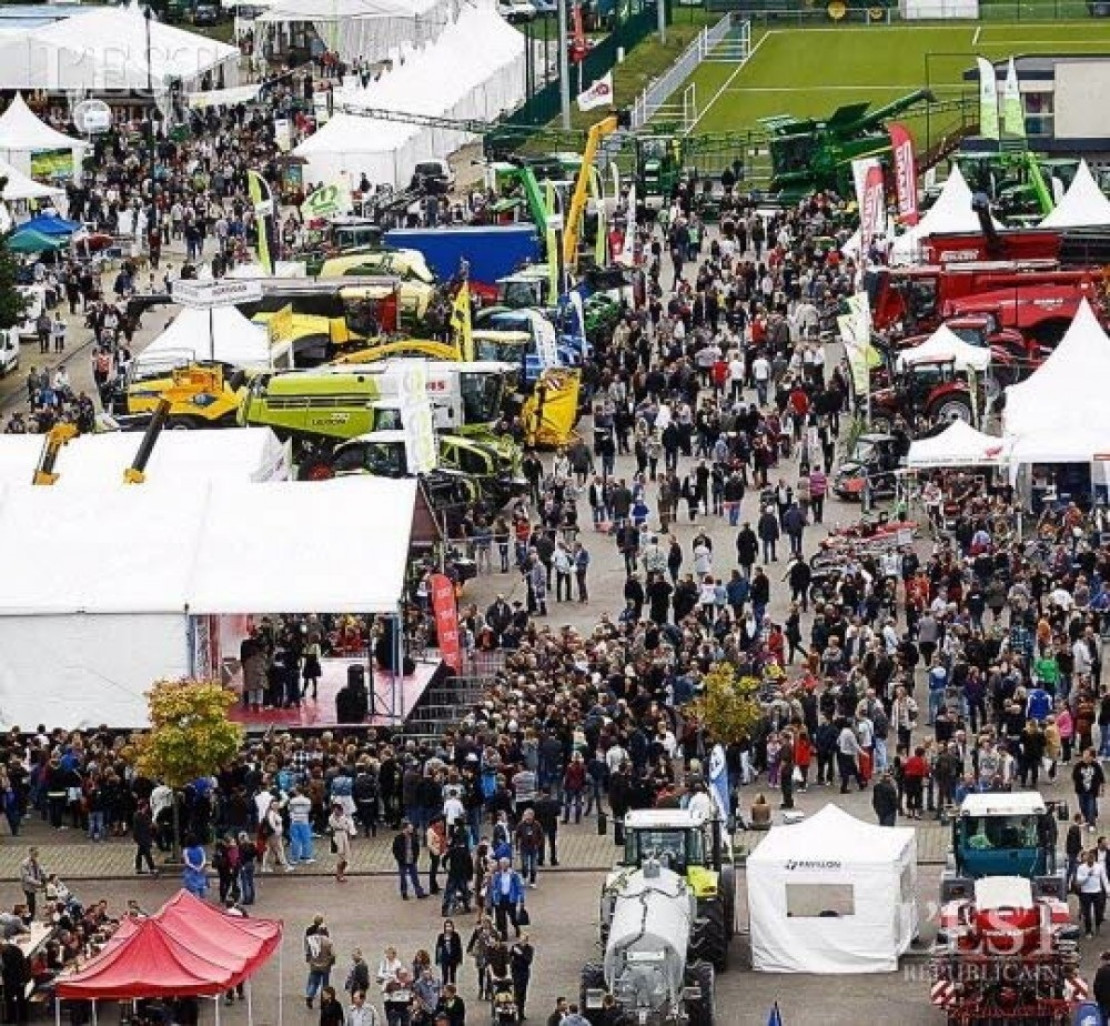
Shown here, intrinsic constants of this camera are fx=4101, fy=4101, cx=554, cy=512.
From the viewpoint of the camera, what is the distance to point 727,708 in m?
45.1

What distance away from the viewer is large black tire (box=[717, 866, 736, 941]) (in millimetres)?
40000

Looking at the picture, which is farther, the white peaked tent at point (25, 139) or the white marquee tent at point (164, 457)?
the white peaked tent at point (25, 139)

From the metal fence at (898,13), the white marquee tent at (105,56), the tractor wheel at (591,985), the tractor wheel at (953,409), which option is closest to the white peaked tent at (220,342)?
the tractor wheel at (953,409)

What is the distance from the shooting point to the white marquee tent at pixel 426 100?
3474 inches

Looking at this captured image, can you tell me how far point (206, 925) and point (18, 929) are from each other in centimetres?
307

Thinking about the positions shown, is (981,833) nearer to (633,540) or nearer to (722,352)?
(633,540)

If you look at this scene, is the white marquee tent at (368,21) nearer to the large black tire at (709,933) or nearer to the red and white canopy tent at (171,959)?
the large black tire at (709,933)

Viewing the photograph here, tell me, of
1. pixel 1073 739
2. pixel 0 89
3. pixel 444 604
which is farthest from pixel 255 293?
pixel 0 89

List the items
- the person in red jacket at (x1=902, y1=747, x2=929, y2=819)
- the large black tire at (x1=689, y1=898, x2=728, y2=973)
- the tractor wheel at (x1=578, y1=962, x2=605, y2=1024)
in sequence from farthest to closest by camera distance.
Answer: the person in red jacket at (x1=902, y1=747, x2=929, y2=819) → the large black tire at (x1=689, y1=898, x2=728, y2=973) → the tractor wheel at (x1=578, y1=962, x2=605, y2=1024)

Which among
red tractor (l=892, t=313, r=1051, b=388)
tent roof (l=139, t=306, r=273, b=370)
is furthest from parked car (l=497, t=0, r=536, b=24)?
red tractor (l=892, t=313, r=1051, b=388)

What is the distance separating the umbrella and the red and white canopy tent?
42206 mm

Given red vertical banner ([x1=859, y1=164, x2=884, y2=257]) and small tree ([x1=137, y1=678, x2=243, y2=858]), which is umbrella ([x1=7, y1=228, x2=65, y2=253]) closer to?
red vertical banner ([x1=859, y1=164, x2=884, y2=257])

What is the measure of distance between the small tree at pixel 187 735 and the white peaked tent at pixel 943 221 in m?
28.5

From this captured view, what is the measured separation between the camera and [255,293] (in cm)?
6700
